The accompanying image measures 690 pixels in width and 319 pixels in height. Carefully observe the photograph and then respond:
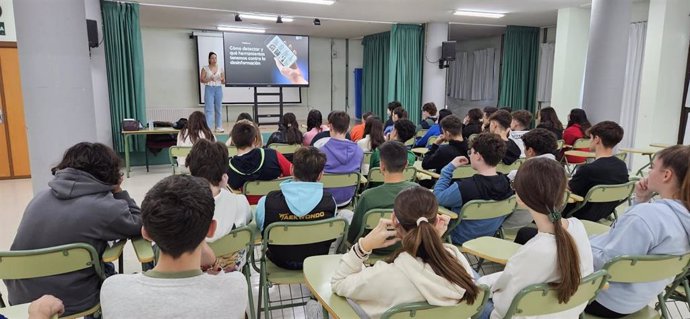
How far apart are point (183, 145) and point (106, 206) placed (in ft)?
11.4

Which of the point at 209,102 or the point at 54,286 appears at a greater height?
the point at 209,102

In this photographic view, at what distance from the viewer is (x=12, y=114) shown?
20.4ft

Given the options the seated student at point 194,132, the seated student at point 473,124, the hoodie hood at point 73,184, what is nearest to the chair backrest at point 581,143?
the seated student at point 473,124

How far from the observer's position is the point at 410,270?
4.35 feet

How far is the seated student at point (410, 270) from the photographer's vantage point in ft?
4.32

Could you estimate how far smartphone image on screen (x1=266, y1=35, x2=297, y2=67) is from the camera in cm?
896

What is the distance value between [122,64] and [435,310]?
7183 millimetres

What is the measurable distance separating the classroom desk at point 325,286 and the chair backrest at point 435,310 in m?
0.19

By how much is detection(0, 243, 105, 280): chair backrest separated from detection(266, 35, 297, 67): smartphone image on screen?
757 centimetres

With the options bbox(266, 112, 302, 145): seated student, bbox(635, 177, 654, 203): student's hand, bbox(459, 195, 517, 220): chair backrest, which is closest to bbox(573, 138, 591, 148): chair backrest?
bbox(635, 177, 654, 203): student's hand

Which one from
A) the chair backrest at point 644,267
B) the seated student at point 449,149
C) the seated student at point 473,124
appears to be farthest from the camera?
the seated student at point 473,124

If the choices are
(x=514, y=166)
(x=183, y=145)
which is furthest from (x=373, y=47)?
(x=514, y=166)

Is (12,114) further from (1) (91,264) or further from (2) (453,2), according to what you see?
(2) (453,2)

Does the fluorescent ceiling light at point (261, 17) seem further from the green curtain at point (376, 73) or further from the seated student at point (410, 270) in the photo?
the seated student at point (410, 270)
